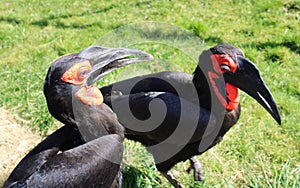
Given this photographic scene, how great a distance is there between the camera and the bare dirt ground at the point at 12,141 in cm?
335

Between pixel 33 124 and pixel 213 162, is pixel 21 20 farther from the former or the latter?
pixel 213 162

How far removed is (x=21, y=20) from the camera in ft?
19.4

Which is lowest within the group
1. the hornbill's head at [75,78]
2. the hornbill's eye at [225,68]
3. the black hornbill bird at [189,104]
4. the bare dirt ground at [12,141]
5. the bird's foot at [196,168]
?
the bird's foot at [196,168]

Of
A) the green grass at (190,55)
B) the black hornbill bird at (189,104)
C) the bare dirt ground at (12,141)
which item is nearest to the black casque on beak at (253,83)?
the black hornbill bird at (189,104)

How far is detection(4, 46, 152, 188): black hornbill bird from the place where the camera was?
2.29m

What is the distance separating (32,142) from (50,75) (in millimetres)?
1367

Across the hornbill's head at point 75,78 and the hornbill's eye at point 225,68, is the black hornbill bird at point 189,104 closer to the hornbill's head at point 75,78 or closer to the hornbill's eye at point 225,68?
the hornbill's eye at point 225,68

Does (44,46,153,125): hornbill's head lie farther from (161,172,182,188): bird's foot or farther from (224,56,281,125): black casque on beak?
(161,172,182,188): bird's foot

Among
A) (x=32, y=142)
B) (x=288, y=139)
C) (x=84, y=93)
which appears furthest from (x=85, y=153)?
(x=288, y=139)

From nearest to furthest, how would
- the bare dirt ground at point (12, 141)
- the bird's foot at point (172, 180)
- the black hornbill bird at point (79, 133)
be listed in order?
the black hornbill bird at point (79, 133) < the bird's foot at point (172, 180) < the bare dirt ground at point (12, 141)

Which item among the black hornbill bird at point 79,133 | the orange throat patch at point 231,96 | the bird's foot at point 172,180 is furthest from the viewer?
the bird's foot at point 172,180

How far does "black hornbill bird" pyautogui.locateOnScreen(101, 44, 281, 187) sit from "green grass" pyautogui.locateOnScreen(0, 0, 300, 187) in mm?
341

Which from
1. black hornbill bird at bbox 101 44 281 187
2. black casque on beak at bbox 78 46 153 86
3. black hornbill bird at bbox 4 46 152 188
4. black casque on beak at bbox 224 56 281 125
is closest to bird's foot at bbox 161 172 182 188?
black hornbill bird at bbox 101 44 281 187

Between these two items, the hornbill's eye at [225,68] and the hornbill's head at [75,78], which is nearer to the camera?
the hornbill's head at [75,78]
